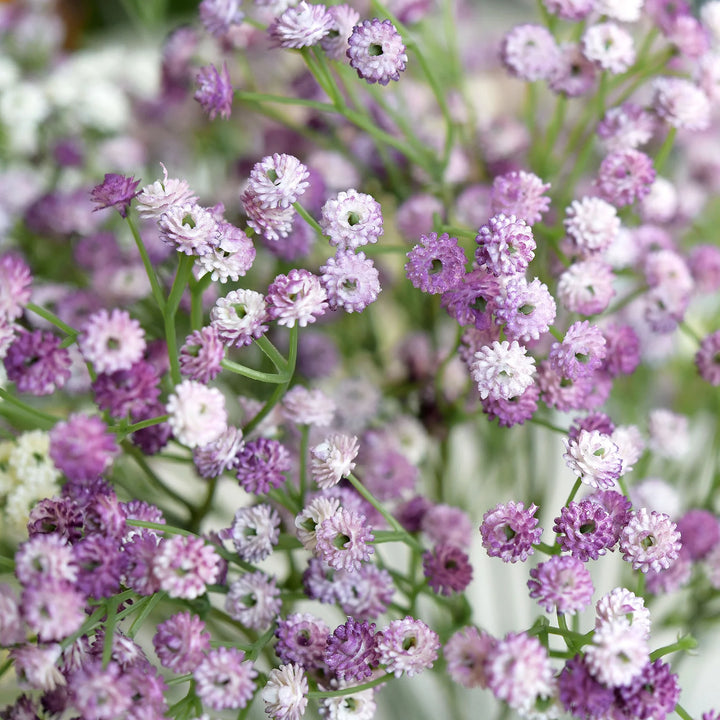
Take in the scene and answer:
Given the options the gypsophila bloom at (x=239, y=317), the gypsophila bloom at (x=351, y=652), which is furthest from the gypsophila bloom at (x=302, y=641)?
the gypsophila bloom at (x=239, y=317)

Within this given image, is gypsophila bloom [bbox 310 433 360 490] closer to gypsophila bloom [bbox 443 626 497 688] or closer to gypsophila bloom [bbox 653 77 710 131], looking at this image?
gypsophila bloom [bbox 443 626 497 688]

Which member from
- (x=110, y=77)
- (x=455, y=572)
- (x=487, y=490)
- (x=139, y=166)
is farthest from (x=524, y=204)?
(x=110, y=77)

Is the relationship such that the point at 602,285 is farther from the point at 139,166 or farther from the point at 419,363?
the point at 139,166

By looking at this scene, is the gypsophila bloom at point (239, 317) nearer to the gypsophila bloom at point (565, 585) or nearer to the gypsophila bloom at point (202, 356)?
the gypsophila bloom at point (202, 356)

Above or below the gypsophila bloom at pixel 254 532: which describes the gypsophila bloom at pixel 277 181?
above

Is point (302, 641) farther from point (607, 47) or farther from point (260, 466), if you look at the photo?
point (607, 47)

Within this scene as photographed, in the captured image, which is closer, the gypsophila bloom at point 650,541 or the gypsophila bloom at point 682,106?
the gypsophila bloom at point 650,541
